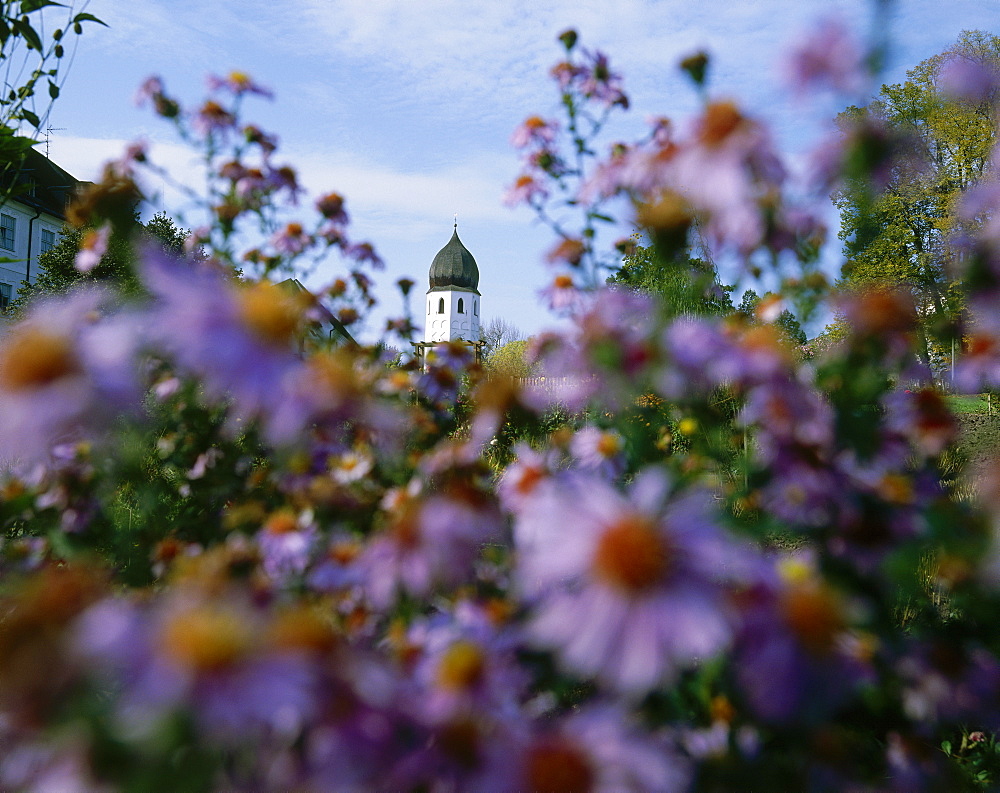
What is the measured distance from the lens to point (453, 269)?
1790 inches

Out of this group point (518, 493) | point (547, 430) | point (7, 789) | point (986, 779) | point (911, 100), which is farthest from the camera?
point (911, 100)

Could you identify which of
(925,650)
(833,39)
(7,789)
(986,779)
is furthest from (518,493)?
(986,779)

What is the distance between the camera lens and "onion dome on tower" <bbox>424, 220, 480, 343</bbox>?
45.5 meters

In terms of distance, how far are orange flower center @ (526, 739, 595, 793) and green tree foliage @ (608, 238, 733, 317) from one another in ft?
2.30

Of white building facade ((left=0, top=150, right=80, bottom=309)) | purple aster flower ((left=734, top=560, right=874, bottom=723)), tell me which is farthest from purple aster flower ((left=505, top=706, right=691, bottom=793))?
white building facade ((left=0, top=150, right=80, bottom=309))

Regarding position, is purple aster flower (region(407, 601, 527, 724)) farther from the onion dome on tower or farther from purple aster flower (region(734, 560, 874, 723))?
the onion dome on tower

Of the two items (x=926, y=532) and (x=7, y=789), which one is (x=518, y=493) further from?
(x=7, y=789)

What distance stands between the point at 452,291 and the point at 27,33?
146 ft

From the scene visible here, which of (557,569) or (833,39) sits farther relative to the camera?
(833,39)

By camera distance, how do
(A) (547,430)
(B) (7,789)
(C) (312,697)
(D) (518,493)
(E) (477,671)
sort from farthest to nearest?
(A) (547,430) < (D) (518,493) < (B) (7,789) < (E) (477,671) < (C) (312,697)

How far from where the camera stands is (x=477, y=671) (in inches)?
31.0

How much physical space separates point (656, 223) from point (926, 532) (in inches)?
24.2

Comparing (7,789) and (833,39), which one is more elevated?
(833,39)

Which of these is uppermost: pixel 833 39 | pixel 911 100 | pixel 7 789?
pixel 911 100
